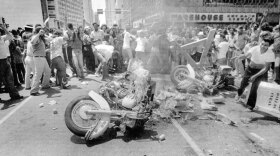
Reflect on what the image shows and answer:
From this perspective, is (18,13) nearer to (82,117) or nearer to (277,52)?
(82,117)

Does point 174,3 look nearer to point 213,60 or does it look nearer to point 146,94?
point 213,60

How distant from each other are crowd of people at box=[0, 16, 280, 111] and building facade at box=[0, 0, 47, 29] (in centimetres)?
2194

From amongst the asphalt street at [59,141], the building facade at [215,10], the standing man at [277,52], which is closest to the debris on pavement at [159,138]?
the asphalt street at [59,141]

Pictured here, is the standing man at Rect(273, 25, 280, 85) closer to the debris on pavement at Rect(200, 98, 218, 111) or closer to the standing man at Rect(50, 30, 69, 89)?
the debris on pavement at Rect(200, 98, 218, 111)

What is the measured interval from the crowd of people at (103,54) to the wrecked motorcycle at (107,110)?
2.82m

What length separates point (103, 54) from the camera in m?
8.01

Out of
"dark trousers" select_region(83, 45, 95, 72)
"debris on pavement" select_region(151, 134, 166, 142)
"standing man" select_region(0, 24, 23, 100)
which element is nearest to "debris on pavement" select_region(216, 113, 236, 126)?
"debris on pavement" select_region(151, 134, 166, 142)

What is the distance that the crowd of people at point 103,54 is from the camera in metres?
5.16

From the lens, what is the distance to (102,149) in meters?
3.43

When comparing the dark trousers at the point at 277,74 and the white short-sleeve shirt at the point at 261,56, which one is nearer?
the white short-sleeve shirt at the point at 261,56

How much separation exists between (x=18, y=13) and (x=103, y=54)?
2623cm

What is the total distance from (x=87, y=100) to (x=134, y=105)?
83 centimetres

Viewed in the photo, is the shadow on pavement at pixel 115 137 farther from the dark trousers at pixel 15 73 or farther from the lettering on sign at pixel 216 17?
the lettering on sign at pixel 216 17

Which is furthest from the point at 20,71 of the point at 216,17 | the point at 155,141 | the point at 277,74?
the point at 216,17
